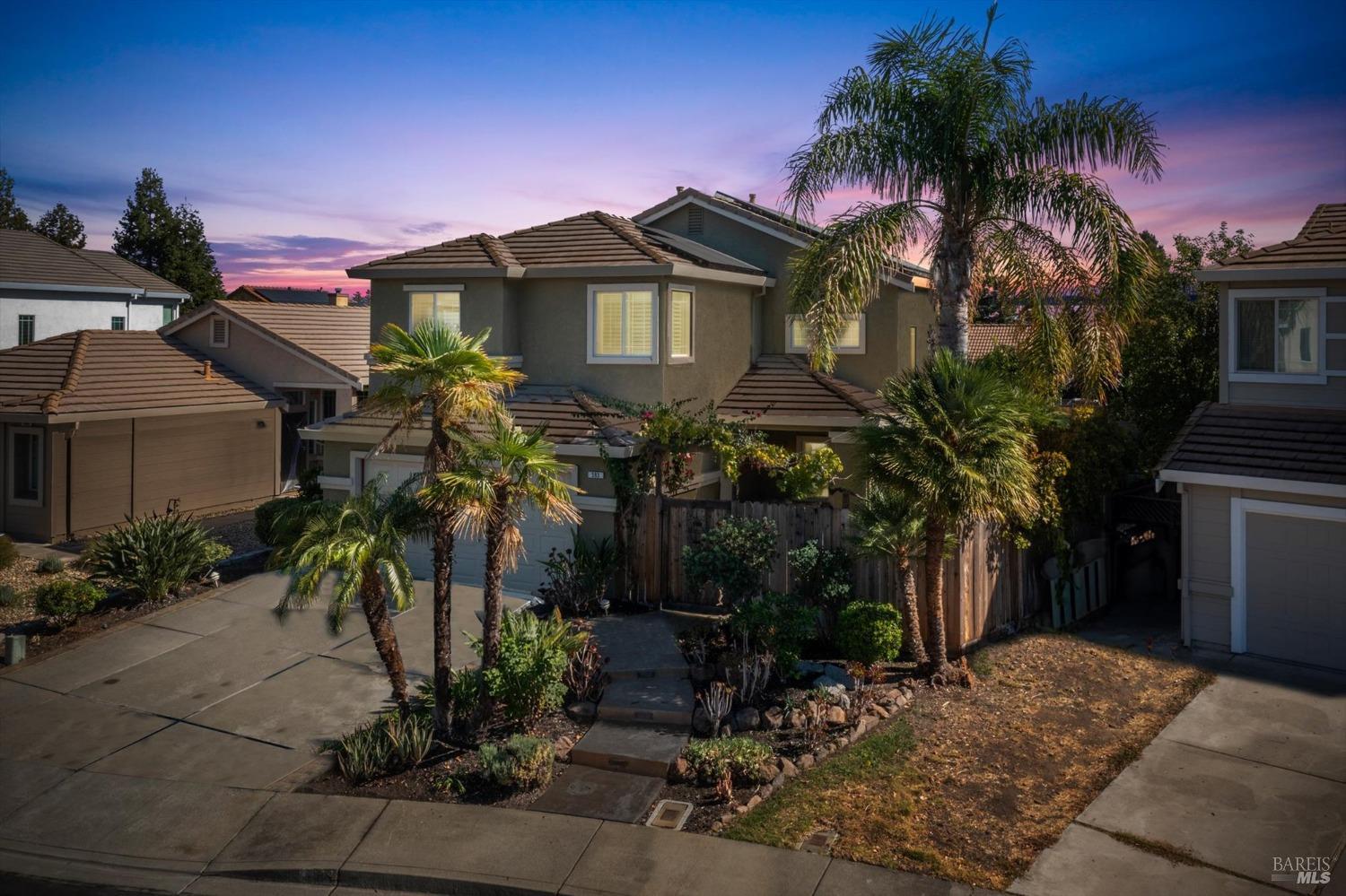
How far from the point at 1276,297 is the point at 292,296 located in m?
38.0

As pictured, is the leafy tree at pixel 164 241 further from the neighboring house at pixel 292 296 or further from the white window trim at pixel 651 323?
the white window trim at pixel 651 323

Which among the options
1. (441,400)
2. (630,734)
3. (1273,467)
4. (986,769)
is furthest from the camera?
(1273,467)

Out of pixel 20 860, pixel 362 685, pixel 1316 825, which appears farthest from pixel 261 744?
pixel 1316 825

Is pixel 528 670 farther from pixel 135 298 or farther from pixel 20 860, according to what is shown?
pixel 135 298

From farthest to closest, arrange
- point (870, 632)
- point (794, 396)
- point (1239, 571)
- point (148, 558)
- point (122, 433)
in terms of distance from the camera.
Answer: point (122, 433) → point (794, 396) → point (148, 558) → point (1239, 571) → point (870, 632)

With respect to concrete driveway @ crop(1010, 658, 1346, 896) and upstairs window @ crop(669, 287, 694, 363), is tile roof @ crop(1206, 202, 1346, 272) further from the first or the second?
upstairs window @ crop(669, 287, 694, 363)

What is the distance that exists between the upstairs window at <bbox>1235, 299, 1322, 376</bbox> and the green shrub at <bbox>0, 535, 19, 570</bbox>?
21.1 metres

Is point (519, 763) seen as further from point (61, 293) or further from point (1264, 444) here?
point (61, 293)

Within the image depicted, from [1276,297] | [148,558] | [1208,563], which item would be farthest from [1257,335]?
[148,558]

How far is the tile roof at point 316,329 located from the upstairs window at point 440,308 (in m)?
6.60

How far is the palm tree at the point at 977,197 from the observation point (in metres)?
15.5

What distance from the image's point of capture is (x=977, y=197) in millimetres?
15758

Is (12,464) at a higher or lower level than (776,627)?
higher

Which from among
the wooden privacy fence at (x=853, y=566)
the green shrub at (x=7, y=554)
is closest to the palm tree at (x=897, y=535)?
the wooden privacy fence at (x=853, y=566)
